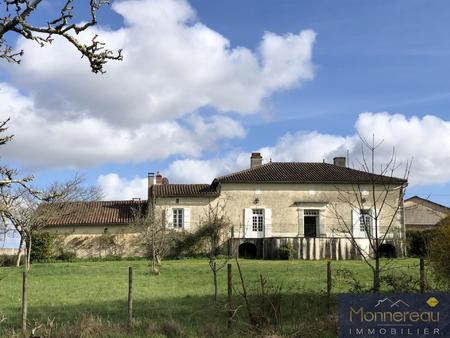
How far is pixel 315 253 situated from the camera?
31.5m

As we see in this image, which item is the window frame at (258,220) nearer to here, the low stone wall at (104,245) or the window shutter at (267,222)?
the window shutter at (267,222)

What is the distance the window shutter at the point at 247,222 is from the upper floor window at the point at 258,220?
0.26 m

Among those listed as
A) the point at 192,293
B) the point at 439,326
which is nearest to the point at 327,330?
the point at 439,326

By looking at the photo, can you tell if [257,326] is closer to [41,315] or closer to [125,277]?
[41,315]

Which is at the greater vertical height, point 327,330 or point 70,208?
point 70,208

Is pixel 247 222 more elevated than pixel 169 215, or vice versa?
pixel 169 215

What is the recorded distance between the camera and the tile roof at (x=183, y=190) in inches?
1444

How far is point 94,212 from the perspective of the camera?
126 ft

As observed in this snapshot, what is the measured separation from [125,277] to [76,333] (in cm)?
1326

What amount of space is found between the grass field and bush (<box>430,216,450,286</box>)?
2.26 m

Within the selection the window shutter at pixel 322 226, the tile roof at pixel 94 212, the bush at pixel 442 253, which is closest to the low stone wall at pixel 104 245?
the tile roof at pixel 94 212

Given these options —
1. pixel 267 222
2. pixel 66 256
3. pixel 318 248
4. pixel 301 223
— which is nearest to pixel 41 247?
pixel 66 256

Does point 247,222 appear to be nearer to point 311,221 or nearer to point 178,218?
point 311,221

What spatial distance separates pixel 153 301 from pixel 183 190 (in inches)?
933
